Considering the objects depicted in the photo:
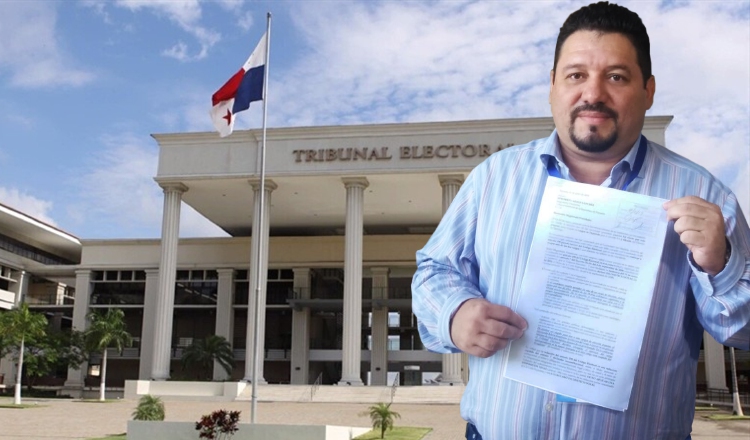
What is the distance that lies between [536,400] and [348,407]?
28.5m

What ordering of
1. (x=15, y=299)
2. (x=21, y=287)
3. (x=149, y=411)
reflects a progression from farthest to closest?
(x=21, y=287) → (x=15, y=299) → (x=149, y=411)

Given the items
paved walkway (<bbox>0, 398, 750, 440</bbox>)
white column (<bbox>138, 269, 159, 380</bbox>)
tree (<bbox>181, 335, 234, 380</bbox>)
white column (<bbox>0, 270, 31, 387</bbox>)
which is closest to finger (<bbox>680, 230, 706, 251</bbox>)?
paved walkway (<bbox>0, 398, 750, 440</bbox>)

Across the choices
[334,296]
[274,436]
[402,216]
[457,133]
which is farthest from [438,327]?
[334,296]

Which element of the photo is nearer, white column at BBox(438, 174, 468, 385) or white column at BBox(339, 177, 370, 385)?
white column at BBox(438, 174, 468, 385)

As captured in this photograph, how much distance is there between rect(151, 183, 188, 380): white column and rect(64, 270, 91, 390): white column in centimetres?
1321

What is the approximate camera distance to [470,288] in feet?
7.16

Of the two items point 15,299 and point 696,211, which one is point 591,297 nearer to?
point 696,211

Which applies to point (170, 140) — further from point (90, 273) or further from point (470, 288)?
point (470, 288)

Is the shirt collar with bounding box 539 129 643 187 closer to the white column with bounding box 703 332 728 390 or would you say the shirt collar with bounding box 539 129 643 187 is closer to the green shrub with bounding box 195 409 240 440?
the green shrub with bounding box 195 409 240 440

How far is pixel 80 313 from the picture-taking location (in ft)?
164

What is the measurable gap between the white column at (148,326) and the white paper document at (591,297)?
46944 mm

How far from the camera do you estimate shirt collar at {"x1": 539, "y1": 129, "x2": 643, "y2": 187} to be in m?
2.16

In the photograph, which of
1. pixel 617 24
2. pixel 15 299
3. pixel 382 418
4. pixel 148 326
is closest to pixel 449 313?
pixel 617 24

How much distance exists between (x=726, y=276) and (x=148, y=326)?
49.8 metres
